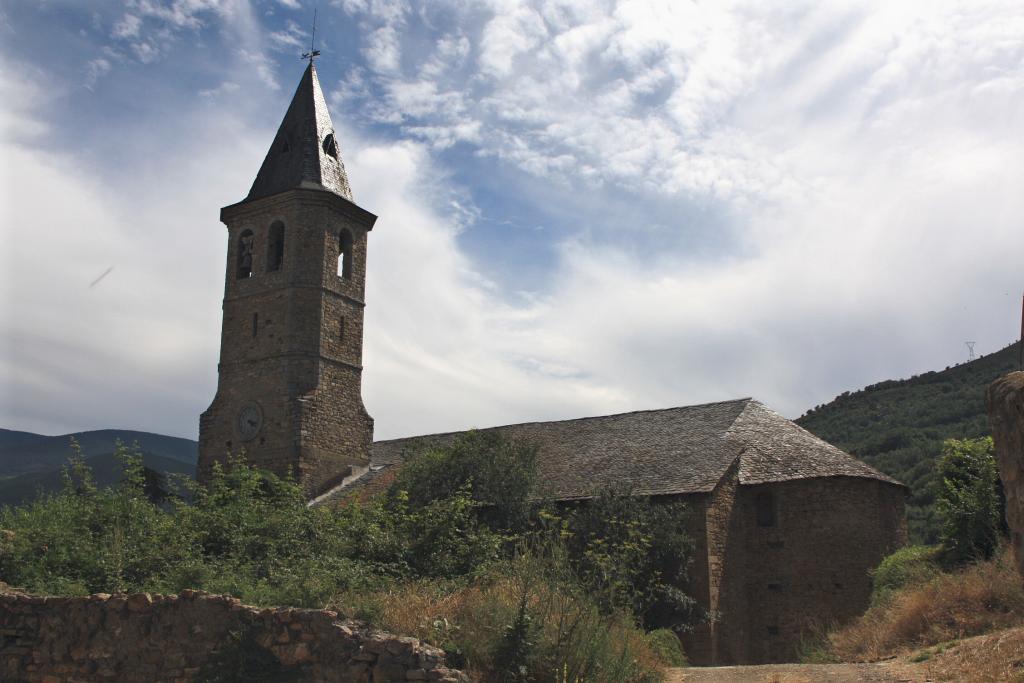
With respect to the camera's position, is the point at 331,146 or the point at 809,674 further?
the point at 331,146

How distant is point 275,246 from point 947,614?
25030mm

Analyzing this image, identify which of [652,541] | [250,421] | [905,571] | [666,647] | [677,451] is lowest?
[666,647]

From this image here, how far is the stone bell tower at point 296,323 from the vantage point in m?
30.3

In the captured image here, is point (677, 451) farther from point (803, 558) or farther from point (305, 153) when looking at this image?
point (305, 153)

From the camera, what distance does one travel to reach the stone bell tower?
99.5 ft

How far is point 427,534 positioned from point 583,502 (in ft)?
23.2

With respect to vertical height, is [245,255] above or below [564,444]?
above

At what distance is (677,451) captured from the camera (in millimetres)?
24781

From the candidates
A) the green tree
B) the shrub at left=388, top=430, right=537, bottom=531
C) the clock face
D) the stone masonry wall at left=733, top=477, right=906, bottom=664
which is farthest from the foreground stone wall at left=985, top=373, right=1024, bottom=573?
the clock face

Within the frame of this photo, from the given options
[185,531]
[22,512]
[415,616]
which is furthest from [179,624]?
[22,512]

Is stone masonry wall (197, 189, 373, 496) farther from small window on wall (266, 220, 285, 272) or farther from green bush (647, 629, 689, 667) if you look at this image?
green bush (647, 629, 689, 667)

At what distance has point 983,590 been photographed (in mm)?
13242

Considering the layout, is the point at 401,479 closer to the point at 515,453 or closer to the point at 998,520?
the point at 515,453

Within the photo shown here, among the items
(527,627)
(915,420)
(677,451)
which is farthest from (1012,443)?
(915,420)
